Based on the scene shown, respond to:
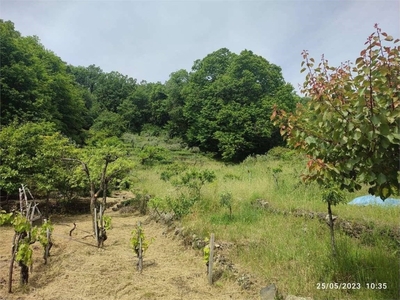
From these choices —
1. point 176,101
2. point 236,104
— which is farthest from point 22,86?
point 236,104

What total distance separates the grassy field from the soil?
55 centimetres

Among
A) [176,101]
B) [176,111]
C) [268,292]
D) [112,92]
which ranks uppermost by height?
[112,92]

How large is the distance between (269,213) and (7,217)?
5.17 meters

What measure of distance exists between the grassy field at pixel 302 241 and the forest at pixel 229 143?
4 centimetres

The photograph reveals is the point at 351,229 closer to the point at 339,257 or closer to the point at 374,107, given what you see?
the point at 339,257

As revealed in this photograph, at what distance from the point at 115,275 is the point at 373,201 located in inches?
227

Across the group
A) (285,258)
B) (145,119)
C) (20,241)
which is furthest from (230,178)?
(145,119)

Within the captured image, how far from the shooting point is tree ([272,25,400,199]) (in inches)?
84.4

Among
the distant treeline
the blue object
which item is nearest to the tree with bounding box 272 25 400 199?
the blue object

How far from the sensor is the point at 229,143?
23234 millimetres

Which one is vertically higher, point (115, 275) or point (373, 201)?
point (373, 201)

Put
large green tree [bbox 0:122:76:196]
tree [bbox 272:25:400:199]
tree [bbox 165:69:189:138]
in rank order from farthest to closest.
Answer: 1. tree [bbox 165:69:189:138]
2. large green tree [bbox 0:122:76:196]
3. tree [bbox 272:25:400:199]

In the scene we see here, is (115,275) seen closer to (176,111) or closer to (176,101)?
(176,111)

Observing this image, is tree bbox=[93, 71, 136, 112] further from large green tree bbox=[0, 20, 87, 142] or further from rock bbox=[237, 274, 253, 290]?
rock bbox=[237, 274, 253, 290]
